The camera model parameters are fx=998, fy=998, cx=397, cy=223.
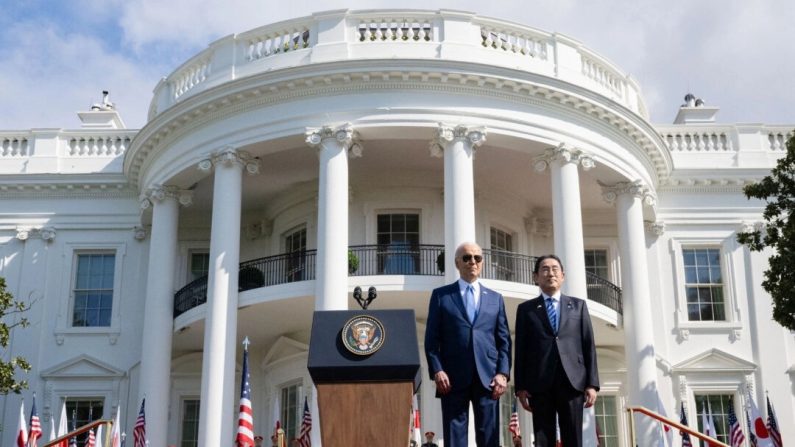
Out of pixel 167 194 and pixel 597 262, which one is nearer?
pixel 167 194

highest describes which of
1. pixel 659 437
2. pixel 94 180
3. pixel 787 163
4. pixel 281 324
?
pixel 94 180

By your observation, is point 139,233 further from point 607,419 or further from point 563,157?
point 607,419

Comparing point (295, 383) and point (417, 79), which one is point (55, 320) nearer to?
point (295, 383)

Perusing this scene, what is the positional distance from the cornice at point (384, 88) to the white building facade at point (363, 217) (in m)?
0.05

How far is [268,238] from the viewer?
84.4 feet

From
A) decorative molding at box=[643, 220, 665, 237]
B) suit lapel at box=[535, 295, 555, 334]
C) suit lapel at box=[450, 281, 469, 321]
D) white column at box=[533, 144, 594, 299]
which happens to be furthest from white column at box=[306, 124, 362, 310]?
suit lapel at box=[535, 295, 555, 334]

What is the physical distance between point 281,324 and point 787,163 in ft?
38.6

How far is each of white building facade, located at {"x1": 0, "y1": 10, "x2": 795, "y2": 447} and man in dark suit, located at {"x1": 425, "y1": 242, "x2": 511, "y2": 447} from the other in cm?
1142

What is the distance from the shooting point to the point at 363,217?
23.7 metres

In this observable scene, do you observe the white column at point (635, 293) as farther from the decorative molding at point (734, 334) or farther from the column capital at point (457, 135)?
the column capital at point (457, 135)

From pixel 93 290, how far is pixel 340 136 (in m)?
9.28

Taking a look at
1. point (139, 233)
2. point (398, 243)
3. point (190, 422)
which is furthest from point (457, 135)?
point (190, 422)

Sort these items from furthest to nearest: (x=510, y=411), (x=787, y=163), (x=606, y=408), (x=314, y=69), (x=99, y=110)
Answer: (x=99, y=110)
(x=606, y=408)
(x=510, y=411)
(x=314, y=69)
(x=787, y=163)

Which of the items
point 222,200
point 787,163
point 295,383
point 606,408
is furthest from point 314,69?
point 606,408
